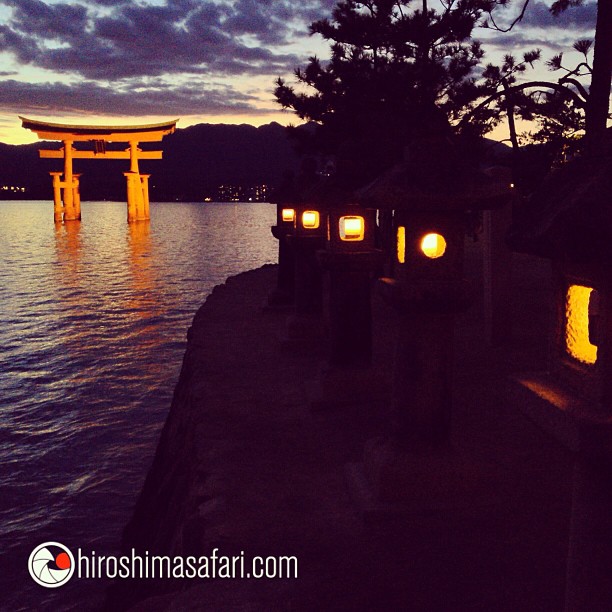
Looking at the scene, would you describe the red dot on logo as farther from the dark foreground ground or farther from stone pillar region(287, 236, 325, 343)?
stone pillar region(287, 236, 325, 343)

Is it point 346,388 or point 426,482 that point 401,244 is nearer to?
point 426,482

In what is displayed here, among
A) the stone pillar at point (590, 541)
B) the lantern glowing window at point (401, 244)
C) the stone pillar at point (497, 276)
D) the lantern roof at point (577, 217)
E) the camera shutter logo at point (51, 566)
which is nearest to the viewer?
the lantern roof at point (577, 217)

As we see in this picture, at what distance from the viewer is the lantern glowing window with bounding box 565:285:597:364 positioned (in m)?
2.23

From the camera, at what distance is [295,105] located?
47.9 feet

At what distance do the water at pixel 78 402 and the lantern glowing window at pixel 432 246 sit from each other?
4.43 meters

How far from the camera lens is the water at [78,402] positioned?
265 inches

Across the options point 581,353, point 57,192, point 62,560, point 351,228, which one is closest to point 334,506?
point 581,353

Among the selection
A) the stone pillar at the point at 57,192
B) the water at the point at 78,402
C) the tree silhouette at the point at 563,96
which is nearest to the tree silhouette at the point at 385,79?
the tree silhouette at the point at 563,96

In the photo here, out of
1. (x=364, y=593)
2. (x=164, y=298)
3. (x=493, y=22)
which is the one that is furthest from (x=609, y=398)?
(x=164, y=298)

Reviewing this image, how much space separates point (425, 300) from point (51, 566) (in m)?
4.89

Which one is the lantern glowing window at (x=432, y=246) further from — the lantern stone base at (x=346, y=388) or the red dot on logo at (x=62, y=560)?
the red dot on logo at (x=62, y=560)

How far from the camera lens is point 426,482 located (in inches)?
→ 166

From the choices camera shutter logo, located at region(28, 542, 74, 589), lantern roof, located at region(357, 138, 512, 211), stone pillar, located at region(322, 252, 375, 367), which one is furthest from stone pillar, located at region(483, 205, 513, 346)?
camera shutter logo, located at region(28, 542, 74, 589)

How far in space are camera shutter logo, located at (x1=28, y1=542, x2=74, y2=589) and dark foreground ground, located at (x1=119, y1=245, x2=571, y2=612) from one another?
68 cm
